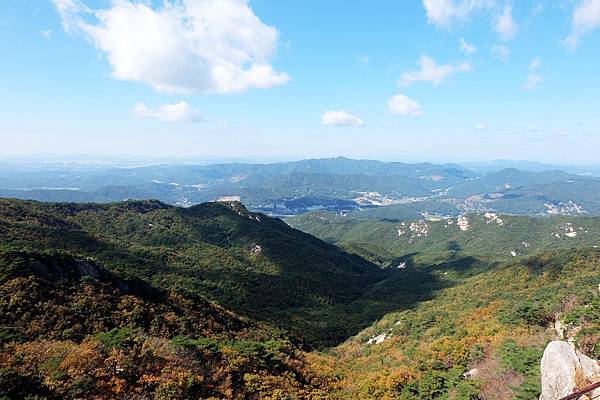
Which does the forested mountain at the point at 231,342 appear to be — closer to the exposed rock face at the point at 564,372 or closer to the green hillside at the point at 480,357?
the green hillside at the point at 480,357

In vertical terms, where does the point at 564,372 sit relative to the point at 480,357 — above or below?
above

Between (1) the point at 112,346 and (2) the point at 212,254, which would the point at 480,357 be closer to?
(1) the point at 112,346

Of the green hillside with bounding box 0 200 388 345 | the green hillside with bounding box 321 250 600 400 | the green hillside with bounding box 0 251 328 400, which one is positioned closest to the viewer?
the green hillside with bounding box 0 251 328 400

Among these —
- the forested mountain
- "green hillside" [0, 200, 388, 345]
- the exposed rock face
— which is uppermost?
the exposed rock face

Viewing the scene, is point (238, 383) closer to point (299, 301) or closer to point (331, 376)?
point (331, 376)

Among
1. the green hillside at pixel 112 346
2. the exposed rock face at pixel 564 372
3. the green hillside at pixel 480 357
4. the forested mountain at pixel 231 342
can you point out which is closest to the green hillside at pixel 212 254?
the forested mountain at pixel 231 342

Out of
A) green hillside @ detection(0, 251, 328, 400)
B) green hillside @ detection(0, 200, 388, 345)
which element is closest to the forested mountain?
green hillside @ detection(0, 251, 328, 400)

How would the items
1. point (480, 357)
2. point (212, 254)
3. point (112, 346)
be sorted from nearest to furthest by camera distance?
point (112, 346), point (480, 357), point (212, 254)

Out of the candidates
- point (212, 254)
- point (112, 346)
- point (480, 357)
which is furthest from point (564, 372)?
point (212, 254)

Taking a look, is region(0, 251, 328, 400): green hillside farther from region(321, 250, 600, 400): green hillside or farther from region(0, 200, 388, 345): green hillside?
region(0, 200, 388, 345): green hillside
